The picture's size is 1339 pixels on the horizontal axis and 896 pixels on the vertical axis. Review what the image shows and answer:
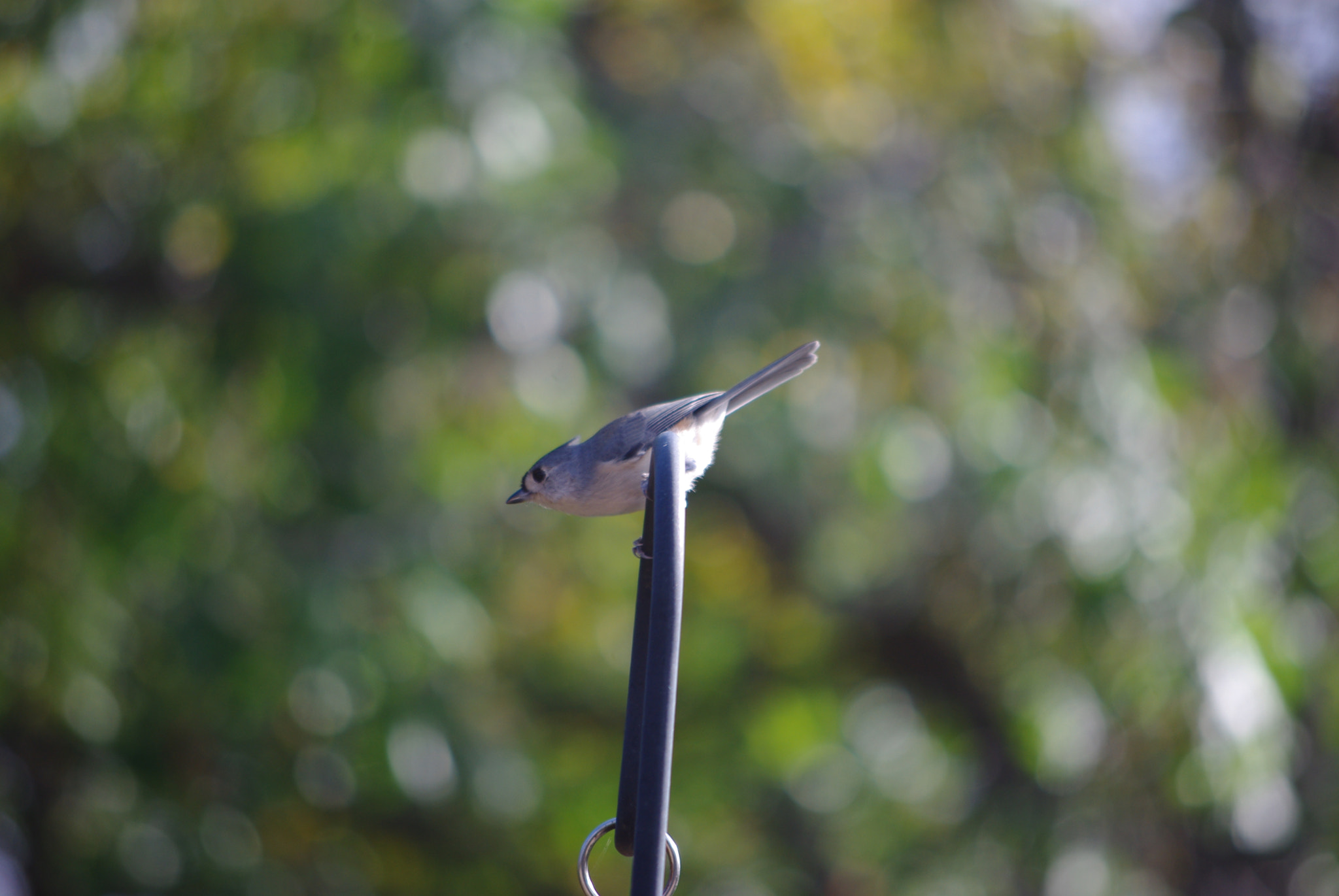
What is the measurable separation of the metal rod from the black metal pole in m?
0.03

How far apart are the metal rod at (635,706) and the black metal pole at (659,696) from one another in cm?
3

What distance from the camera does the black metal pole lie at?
109 cm

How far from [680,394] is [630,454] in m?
2.16

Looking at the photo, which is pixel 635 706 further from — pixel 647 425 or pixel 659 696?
pixel 647 425

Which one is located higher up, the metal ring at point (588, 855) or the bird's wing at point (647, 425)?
the bird's wing at point (647, 425)

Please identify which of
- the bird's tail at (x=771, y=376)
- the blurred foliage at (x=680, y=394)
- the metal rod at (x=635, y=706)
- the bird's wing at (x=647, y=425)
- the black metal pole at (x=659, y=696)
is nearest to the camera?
the black metal pole at (x=659, y=696)

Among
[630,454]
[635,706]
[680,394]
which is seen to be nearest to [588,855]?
[635,706]

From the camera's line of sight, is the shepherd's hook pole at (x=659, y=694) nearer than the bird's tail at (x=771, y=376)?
Yes

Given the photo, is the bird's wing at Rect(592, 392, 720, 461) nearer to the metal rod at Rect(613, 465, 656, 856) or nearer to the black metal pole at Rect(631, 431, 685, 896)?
the metal rod at Rect(613, 465, 656, 856)

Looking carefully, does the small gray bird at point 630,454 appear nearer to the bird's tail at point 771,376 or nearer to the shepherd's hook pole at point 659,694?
the bird's tail at point 771,376

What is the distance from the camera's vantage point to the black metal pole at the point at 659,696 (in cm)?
109

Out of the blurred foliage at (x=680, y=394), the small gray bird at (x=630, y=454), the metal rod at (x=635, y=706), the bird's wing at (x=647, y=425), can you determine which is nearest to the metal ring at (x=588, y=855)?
the metal rod at (x=635, y=706)

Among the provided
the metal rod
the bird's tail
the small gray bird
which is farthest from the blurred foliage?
the metal rod

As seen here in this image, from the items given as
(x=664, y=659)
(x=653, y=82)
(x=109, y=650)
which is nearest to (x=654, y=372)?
(x=653, y=82)
